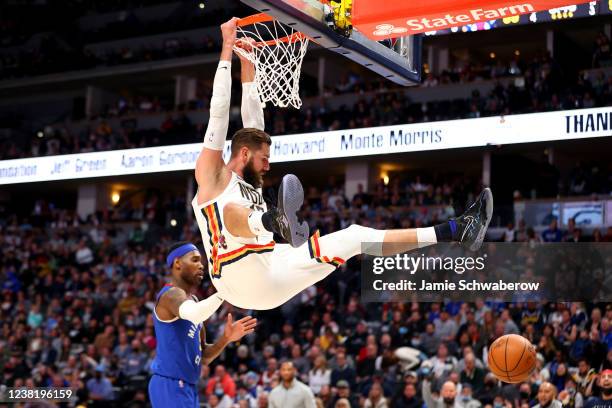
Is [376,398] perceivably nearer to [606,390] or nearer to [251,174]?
[606,390]

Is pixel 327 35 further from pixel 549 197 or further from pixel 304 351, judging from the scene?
pixel 549 197

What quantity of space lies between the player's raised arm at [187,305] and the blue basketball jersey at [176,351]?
101 mm

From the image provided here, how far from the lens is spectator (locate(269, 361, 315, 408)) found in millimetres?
12375

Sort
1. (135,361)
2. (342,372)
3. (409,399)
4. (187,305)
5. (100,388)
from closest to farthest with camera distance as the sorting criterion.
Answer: (187,305), (409,399), (342,372), (100,388), (135,361)

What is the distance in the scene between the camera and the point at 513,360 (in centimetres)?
962

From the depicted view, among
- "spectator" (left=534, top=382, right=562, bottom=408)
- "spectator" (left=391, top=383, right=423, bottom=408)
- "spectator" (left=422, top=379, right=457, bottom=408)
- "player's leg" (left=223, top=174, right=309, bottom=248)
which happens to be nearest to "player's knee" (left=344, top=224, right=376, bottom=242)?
"player's leg" (left=223, top=174, right=309, bottom=248)

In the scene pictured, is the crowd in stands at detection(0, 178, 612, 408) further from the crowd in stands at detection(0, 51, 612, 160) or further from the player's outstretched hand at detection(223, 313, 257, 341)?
the player's outstretched hand at detection(223, 313, 257, 341)

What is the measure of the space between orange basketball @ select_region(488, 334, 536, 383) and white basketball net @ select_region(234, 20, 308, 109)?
3693mm

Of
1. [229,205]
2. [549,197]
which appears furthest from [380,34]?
[549,197]

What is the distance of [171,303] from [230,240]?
4.70ft

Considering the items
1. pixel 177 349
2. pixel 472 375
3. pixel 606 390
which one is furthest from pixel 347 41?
pixel 472 375

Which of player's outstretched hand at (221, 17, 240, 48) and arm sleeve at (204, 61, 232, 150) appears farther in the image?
player's outstretched hand at (221, 17, 240, 48)

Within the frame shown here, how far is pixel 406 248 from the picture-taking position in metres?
6.34

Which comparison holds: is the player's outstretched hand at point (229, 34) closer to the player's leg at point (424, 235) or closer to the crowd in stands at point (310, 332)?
the player's leg at point (424, 235)
